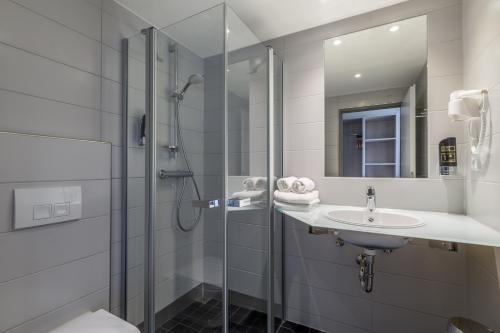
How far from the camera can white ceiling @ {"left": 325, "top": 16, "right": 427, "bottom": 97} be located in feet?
4.90

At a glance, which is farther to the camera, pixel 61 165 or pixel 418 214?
pixel 418 214

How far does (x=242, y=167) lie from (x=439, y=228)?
1015mm

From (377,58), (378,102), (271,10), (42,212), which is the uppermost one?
(271,10)

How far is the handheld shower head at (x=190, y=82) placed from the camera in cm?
127

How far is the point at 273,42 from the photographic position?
196cm

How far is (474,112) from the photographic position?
1144mm

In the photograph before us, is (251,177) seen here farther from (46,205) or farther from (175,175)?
(46,205)

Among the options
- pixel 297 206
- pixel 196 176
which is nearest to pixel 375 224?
pixel 297 206

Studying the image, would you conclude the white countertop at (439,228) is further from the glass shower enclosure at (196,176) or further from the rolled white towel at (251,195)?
the glass shower enclosure at (196,176)

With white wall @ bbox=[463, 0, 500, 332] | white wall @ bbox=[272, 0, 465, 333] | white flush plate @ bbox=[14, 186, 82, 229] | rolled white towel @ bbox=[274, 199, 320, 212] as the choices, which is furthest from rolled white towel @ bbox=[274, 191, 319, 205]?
white flush plate @ bbox=[14, 186, 82, 229]

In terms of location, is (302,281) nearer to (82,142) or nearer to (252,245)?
(252,245)

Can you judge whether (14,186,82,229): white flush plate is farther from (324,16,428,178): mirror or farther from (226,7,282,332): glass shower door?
(324,16,428,178): mirror

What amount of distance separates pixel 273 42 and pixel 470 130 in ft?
4.85

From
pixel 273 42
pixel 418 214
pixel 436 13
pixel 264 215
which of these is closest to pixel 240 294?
pixel 264 215
